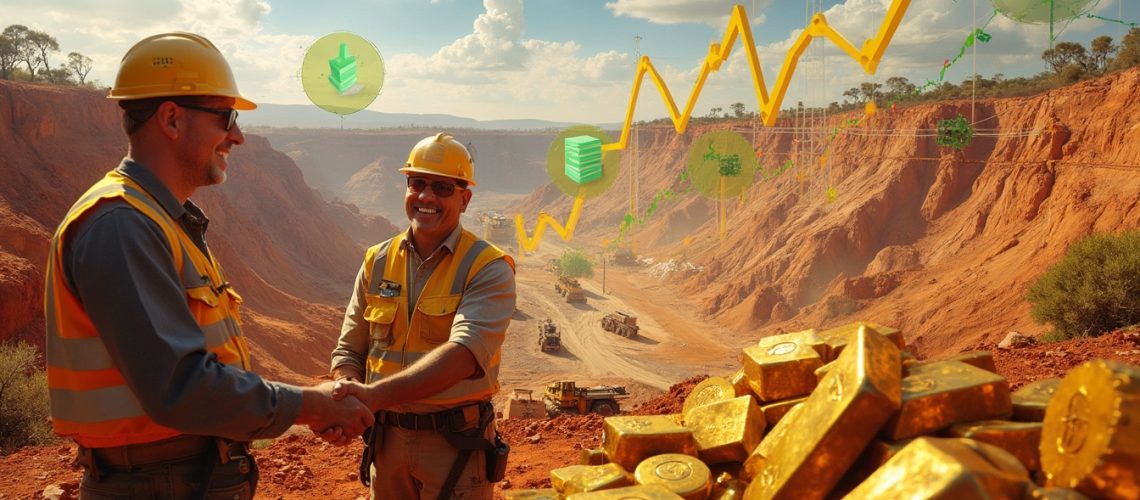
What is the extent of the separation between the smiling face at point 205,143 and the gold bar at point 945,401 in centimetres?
255

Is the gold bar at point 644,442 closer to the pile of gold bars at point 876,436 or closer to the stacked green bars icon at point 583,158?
the pile of gold bars at point 876,436

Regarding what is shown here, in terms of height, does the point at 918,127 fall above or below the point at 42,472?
above

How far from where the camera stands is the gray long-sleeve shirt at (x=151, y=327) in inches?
71.9

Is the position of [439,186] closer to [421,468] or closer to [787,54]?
[421,468]

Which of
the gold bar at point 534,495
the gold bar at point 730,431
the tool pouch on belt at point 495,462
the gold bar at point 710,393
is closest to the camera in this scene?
the tool pouch on belt at point 495,462

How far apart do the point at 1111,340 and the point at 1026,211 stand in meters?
20.4

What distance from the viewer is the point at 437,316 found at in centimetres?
304

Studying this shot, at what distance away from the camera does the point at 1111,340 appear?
8125 millimetres

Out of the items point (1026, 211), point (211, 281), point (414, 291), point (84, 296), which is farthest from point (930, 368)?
point (1026, 211)

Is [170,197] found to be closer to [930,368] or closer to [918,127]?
[930,368]

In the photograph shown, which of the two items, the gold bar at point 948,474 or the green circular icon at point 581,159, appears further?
the green circular icon at point 581,159

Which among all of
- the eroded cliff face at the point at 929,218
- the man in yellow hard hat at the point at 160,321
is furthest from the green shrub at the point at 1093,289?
the man in yellow hard hat at the point at 160,321

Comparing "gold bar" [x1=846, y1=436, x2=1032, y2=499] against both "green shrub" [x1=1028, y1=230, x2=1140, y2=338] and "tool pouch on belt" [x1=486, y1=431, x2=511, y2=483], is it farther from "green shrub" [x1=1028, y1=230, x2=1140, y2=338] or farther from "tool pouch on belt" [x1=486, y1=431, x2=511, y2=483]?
"green shrub" [x1=1028, y1=230, x2=1140, y2=338]

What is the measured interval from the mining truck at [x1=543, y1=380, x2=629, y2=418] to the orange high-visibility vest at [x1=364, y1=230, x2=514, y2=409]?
12053 mm
